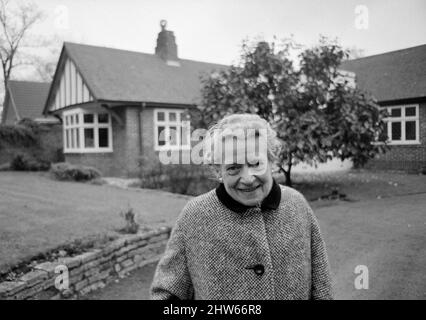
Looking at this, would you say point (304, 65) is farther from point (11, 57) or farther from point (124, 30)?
point (11, 57)

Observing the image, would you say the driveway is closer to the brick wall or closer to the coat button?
the brick wall

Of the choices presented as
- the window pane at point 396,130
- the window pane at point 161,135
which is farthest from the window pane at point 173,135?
the window pane at point 396,130

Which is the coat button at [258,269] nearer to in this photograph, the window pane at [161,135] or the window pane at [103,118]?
the window pane at [161,135]

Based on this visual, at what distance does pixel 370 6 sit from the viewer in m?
4.04

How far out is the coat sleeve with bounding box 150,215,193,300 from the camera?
1.92m

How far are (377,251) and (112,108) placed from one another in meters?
15.1

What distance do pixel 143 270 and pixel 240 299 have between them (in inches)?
148

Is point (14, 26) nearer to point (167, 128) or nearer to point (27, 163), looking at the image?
point (27, 163)

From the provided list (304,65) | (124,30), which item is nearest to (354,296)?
(124,30)

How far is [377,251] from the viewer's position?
442 centimetres

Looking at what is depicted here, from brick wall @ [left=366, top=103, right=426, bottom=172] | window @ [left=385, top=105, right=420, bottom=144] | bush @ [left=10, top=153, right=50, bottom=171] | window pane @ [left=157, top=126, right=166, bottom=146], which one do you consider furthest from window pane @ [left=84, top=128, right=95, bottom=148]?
window @ [left=385, top=105, right=420, bottom=144]

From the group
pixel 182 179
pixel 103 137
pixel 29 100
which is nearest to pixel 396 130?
pixel 182 179

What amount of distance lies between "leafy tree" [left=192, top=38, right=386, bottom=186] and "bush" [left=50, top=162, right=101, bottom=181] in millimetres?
4717

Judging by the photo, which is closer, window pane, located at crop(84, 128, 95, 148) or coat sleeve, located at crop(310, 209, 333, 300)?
coat sleeve, located at crop(310, 209, 333, 300)
